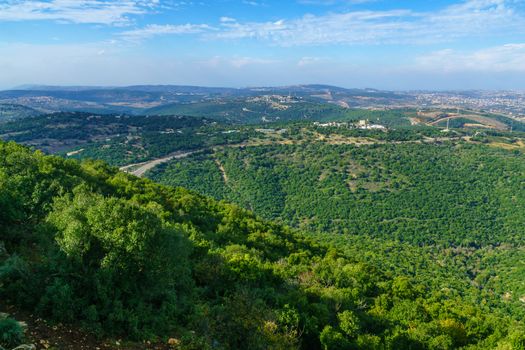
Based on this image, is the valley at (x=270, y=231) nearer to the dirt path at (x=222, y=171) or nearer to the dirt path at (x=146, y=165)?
the dirt path at (x=222, y=171)

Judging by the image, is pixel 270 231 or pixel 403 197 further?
pixel 403 197

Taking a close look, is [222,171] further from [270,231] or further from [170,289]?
[170,289]

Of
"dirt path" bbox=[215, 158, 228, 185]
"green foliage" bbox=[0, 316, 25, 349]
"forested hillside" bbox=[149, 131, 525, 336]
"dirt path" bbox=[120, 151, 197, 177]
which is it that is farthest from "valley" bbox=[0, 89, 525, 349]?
"green foliage" bbox=[0, 316, 25, 349]

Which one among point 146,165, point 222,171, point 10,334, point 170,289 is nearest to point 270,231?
point 170,289

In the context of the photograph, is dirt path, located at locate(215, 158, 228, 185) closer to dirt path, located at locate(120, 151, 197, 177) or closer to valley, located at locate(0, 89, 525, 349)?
valley, located at locate(0, 89, 525, 349)

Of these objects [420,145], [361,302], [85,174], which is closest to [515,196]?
[420,145]

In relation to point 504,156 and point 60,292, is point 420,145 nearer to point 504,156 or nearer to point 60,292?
point 504,156

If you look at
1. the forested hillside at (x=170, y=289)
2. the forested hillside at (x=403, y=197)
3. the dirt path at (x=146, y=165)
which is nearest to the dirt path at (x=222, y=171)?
the forested hillside at (x=403, y=197)
